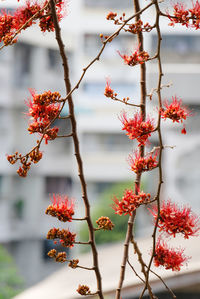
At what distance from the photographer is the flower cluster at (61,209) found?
416mm

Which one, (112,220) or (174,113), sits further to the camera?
(112,220)

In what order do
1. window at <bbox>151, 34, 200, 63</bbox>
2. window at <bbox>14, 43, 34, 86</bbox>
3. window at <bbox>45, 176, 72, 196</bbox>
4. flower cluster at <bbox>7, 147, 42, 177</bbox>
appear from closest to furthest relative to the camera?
flower cluster at <bbox>7, 147, 42, 177</bbox>, window at <bbox>151, 34, 200, 63</bbox>, window at <bbox>14, 43, 34, 86</bbox>, window at <bbox>45, 176, 72, 196</bbox>

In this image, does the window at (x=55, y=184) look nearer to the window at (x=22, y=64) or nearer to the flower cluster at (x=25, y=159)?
the window at (x=22, y=64)

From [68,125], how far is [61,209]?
214 inches

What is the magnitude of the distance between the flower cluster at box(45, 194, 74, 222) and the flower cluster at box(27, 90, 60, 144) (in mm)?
47

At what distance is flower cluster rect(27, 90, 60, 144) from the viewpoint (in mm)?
409

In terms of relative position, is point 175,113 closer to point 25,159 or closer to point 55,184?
point 25,159

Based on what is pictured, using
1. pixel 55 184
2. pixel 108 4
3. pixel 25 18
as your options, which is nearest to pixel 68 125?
pixel 55 184

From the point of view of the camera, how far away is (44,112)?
1.37 feet

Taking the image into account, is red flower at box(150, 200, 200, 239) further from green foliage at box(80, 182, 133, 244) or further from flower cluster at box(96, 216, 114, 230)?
green foliage at box(80, 182, 133, 244)

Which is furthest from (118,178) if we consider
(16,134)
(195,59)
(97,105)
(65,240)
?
(65,240)

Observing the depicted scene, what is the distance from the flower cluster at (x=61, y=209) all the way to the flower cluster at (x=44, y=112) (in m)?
0.05

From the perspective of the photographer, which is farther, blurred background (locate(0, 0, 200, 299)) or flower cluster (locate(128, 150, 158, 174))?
blurred background (locate(0, 0, 200, 299))

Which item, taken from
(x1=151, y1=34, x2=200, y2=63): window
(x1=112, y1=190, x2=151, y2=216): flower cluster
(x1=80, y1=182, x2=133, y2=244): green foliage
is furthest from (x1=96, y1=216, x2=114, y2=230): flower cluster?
(x1=80, y1=182, x2=133, y2=244): green foliage
